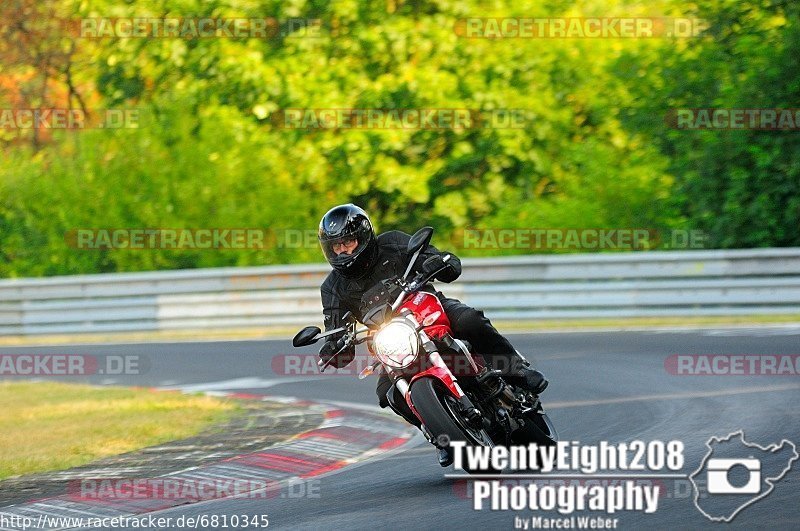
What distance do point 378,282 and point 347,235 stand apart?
0.41 metres

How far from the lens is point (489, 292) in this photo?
64.9 ft

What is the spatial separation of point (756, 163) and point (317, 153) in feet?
26.4

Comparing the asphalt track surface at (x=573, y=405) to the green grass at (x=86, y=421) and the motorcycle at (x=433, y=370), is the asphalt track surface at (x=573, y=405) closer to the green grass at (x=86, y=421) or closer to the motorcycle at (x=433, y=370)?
the motorcycle at (x=433, y=370)

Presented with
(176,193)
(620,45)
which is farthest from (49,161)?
(620,45)

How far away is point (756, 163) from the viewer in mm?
20719

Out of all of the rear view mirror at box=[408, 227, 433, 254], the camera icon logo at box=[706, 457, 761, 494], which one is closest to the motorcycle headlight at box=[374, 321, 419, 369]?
the rear view mirror at box=[408, 227, 433, 254]

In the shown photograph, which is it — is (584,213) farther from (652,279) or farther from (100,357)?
(100,357)

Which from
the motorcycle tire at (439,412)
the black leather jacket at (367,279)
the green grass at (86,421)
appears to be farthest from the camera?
the green grass at (86,421)

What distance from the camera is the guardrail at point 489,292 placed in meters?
18.6

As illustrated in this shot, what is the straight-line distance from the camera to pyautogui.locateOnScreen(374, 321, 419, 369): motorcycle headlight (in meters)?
7.76

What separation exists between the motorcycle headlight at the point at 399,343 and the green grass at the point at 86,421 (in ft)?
10.6

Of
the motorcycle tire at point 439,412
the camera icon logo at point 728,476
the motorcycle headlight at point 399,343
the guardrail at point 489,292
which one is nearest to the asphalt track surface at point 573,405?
the camera icon logo at point 728,476

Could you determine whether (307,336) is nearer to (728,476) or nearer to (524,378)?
(524,378)

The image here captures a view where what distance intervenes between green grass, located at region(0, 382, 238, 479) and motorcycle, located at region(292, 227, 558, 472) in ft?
9.89
